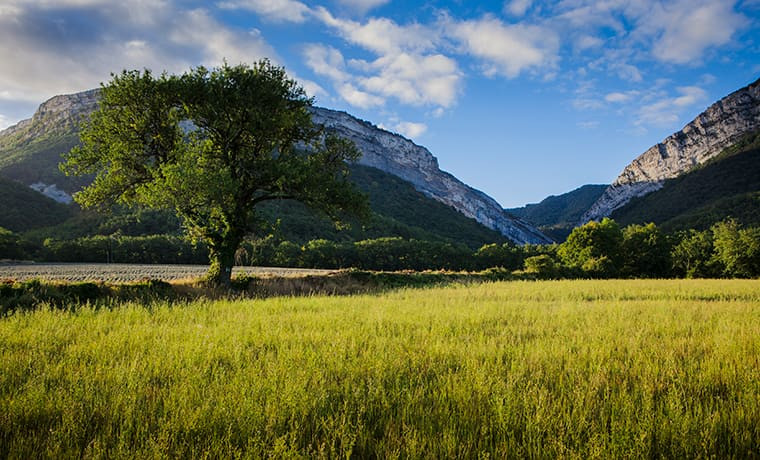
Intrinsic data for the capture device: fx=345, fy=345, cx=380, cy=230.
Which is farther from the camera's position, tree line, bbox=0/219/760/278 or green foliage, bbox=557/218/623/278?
green foliage, bbox=557/218/623/278

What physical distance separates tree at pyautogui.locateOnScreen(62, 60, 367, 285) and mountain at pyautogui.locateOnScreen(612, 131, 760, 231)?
12473 centimetres

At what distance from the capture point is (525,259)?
59.6 meters

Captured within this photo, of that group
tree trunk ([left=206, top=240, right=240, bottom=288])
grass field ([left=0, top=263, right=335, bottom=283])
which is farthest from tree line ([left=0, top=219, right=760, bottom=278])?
tree trunk ([left=206, top=240, right=240, bottom=288])

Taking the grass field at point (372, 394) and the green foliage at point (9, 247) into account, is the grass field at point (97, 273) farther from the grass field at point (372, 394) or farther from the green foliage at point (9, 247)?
the grass field at point (372, 394)

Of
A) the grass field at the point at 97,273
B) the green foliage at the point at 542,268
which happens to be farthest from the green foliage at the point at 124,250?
the green foliage at the point at 542,268

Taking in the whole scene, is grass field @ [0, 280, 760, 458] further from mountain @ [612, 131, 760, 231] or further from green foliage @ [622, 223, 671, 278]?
mountain @ [612, 131, 760, 231]

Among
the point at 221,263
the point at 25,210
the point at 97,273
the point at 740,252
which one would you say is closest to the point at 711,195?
the point at 740,252

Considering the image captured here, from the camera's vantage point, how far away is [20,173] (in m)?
122

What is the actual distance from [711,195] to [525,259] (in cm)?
13173

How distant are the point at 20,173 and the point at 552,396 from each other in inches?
6969

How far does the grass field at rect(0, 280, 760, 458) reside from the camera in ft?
9.42

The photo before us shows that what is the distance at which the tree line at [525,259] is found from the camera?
159 feet

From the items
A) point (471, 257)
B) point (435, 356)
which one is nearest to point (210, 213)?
point (435, 356)

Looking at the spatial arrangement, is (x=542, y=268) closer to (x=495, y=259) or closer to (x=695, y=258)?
(x=495, y=259)
